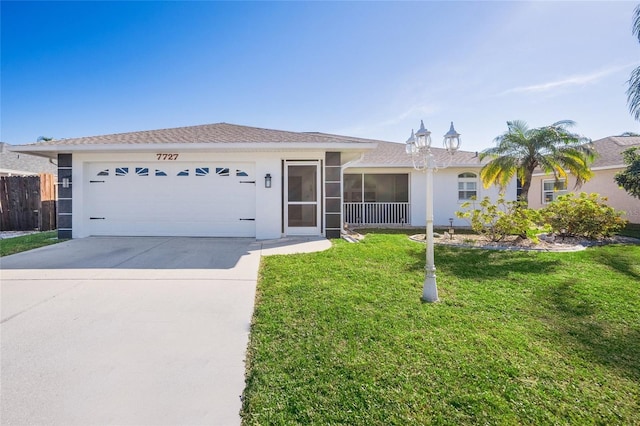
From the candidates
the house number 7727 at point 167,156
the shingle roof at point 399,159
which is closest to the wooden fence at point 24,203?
the house number 7727 at point 167,156

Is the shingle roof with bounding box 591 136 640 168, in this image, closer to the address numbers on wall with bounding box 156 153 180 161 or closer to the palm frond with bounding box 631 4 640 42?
the palm frond with bounding box 631 4 640 42

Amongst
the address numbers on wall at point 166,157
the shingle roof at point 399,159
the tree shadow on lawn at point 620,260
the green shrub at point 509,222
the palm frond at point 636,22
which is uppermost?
the palm frond at point 636,22

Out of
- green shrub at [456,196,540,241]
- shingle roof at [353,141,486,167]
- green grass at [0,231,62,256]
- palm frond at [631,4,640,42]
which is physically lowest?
green grass at [0,231,62,256]

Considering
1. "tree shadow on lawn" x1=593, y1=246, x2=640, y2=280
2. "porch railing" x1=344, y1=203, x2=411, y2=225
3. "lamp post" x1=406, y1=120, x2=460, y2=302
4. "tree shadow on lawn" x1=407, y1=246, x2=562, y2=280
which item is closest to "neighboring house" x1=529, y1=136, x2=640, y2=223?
"tree shadow on lawn" x1=593, y1=246, x2=640, y2=280

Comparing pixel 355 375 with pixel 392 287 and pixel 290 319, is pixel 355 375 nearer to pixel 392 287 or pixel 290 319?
pixel 290 319

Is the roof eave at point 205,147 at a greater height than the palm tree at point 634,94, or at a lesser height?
lesser

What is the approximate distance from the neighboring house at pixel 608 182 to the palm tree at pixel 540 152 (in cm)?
203

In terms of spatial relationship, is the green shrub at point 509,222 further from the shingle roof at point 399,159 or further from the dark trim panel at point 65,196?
the dark trim panel at point 65,196

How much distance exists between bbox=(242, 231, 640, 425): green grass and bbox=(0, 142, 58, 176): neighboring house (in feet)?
62.5

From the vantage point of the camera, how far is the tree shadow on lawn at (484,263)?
5.37 m

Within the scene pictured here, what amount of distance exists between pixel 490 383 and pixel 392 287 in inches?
86.4

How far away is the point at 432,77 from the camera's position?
10.7m

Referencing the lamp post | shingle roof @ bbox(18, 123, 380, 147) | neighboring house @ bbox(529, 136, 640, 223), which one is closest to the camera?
the lamp post

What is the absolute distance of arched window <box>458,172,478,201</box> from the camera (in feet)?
41.7
